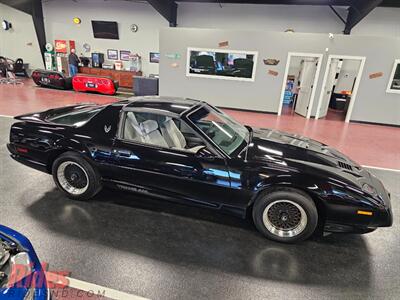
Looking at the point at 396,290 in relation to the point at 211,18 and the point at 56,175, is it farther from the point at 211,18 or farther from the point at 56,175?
the point at 211,18

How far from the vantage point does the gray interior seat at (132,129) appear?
2.48 m

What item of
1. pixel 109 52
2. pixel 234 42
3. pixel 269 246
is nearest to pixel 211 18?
pixel 234 42

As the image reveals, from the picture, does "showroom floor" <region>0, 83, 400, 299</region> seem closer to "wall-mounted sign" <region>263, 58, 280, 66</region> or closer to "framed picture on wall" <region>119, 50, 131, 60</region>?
"wall-mounted sign" <region>263, 58, 280, 66</region>

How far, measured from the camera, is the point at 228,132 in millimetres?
2652

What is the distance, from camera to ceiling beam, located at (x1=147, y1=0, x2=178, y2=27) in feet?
34.6

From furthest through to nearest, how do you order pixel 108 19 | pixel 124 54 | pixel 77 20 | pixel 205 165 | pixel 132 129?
pixel 124 54
pixel 77 20
pixel 108 19
pixel 132 129
pixel 205 165

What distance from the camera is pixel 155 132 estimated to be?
8.58 feet

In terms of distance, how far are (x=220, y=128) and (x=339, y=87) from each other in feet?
32.5

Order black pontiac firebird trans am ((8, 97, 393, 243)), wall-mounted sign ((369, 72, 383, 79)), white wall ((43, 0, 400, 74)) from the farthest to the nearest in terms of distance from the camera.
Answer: white wall ((43, 0, 400, 74)), wall-mounted sign ((369, 72, 383, 79)), black pontiac firebird trans am ((8, 97, 393, 243))

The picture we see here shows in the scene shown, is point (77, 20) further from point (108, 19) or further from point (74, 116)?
point (74, 116)

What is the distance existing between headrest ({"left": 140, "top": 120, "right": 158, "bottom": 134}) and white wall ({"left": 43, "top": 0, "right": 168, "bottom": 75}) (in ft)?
35.5

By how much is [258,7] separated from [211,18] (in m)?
2.03

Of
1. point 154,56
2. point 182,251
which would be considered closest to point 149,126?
point 182,251

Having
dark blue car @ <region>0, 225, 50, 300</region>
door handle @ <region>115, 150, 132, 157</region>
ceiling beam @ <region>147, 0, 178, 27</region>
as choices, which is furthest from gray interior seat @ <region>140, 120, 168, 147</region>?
ceiling beam @ <region>147, 0, 178, 27</region>
